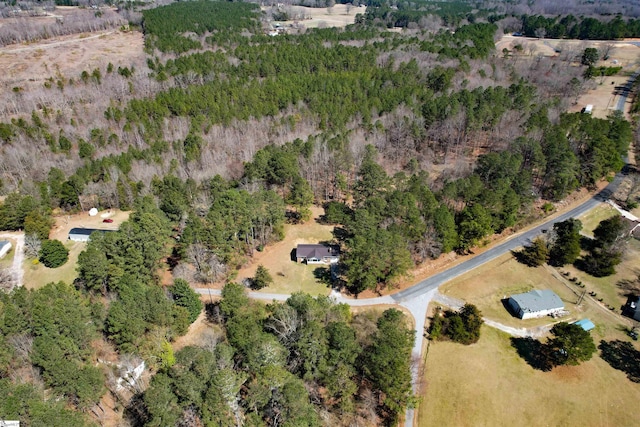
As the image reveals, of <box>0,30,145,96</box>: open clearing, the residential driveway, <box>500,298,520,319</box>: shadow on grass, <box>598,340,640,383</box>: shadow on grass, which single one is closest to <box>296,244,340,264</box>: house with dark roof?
the residential driveway

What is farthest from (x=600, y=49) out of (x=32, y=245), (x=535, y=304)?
(x=32, y=245)

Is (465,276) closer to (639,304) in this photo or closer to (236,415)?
(639,304)

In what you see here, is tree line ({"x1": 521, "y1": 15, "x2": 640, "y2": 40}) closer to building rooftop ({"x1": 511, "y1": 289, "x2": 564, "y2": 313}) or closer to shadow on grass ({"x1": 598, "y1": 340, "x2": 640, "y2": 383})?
building rooftop ({"x1": 511, "y1": 289, "x2": 564, "y2": 313})

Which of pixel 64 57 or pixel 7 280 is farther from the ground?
pixel 64 57

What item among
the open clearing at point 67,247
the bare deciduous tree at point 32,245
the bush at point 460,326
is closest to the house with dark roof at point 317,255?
the bush at point 460,326

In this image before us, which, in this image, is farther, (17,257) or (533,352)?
(17,257)

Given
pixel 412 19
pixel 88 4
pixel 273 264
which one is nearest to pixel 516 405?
pixel 273 264

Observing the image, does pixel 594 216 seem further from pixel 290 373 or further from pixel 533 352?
pixel 290 373
